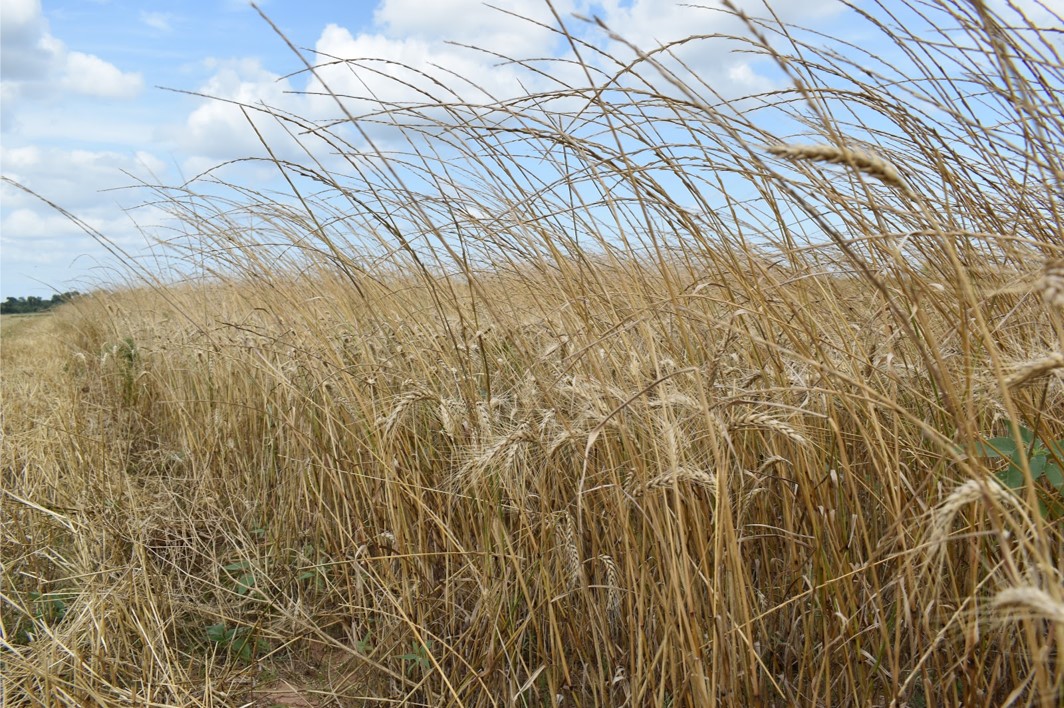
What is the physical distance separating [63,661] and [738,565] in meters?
1.50

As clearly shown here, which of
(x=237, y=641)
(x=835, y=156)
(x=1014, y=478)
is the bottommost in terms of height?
(x=237, y=641)

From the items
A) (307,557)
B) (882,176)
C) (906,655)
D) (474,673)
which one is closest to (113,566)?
(307,557)

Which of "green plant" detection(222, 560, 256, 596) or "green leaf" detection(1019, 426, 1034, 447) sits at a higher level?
"green leaf" detection(1019, 426, 1034, 447)

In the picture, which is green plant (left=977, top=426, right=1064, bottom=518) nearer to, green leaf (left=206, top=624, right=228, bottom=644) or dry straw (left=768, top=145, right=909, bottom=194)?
dry straw (left=768, top=145, right=909, bottom=194)

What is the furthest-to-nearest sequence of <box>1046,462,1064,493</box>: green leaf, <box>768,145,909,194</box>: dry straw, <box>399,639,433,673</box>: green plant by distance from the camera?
1. <box>399,639,433,673</box>: green plant
2. <box>1046,462,1064,493</box>: green leaf
3. <box>768,145,909,194</box>: dry straw

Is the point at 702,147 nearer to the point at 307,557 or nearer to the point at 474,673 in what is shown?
the point at 474,673

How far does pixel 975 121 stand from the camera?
1582mm

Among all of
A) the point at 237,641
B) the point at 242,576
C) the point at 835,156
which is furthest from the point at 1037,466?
the point at 242,576

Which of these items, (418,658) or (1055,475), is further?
(418,658)

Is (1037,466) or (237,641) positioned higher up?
(1037,466)

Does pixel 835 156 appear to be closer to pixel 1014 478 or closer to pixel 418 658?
pixel 1014 478

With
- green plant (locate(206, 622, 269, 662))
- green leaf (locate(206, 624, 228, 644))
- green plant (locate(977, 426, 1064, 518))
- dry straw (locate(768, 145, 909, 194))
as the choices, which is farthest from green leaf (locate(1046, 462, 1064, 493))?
green leaf (locate(206, 624, 228, 644))

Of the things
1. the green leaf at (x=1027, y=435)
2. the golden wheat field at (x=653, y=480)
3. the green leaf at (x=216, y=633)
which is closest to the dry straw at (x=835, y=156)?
the golden wheat field at (x=653, y=480)

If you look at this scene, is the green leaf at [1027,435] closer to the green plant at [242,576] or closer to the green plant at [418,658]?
the green plant at [418,658]
